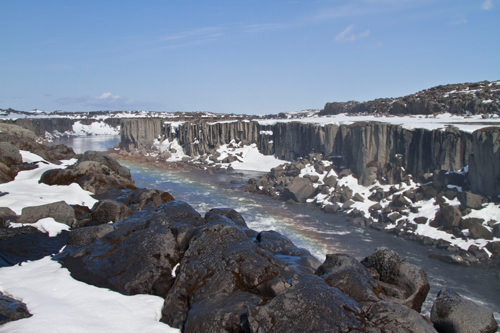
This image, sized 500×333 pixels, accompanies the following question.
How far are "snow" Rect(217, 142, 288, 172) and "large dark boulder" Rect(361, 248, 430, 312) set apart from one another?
5737cm

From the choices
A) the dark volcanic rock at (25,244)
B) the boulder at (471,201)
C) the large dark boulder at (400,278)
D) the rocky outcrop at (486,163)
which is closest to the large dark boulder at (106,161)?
the dark volcanic rock at (25,244)

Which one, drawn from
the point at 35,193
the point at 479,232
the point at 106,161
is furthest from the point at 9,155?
the point at 479,232

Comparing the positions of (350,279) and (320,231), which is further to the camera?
(320,231)

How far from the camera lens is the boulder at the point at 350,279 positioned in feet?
26.9

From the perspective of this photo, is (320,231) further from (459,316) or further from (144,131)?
(144,131)

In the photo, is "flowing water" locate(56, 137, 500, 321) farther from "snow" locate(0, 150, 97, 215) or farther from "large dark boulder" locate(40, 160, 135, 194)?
"snow" locate(0, 150, 97, 215)

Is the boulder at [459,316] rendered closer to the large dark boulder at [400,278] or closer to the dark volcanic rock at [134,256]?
the large dark boulder at [400,278]

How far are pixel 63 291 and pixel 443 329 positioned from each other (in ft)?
31.6

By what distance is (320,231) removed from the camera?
32500 mm

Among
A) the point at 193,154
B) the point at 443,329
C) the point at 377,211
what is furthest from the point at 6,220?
the point at 193,154

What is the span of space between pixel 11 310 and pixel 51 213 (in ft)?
24.7

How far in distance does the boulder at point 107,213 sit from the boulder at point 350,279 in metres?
8.76

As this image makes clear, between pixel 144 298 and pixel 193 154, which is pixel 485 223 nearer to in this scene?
pixel 144 298

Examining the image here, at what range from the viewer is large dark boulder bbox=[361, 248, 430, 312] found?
9.45m
